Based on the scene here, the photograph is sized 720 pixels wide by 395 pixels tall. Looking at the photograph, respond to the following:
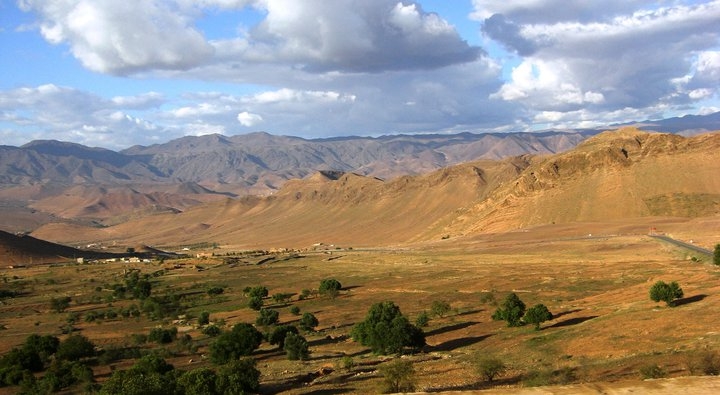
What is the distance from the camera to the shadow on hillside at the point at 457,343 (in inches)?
1361

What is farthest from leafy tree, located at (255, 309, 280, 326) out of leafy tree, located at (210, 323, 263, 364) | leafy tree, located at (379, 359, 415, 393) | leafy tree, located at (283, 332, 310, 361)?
leafy tree, located at (379, 359, 415, 393)

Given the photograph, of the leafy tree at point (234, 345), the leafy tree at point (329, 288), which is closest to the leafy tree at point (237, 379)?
the leafy tree at point (234, 345)

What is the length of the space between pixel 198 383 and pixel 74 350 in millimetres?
17881

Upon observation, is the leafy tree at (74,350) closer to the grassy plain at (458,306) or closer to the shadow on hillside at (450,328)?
the grassy plain at (458,306)

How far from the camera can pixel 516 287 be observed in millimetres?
58062

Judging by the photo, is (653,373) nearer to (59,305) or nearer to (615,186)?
(59,305)

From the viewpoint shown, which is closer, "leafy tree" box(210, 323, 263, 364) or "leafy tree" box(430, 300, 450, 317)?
"leafy tree" box(210, 323, 263, 364)

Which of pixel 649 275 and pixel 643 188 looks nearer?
pixel 649 275

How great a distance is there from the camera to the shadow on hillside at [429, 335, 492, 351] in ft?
113

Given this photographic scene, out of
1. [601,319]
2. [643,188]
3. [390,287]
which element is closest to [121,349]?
[601,319]

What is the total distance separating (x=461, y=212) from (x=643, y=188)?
153 ft

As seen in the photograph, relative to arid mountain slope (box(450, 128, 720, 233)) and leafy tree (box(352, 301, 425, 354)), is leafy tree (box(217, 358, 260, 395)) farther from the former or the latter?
arid mountain slope (box(450, 128, 720, 233))

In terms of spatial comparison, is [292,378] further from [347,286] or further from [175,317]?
[347,286]

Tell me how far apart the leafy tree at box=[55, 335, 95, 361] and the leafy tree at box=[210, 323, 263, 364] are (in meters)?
7.96
